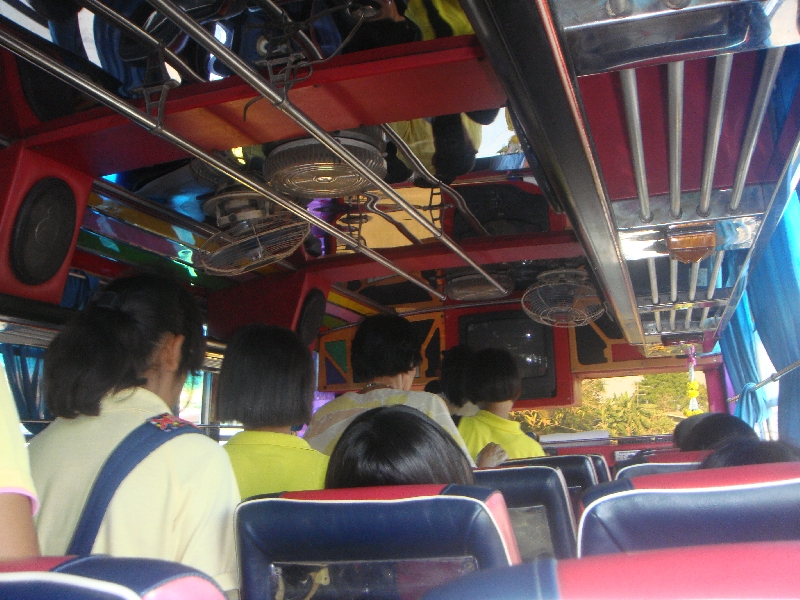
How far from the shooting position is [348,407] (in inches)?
112

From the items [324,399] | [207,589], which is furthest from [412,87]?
[324,399]

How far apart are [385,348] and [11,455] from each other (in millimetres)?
2385

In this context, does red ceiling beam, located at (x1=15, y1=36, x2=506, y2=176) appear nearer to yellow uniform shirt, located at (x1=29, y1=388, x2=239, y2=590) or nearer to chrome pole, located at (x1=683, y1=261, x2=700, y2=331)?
yellow uniform shirt, located at (x1=29, y1=388, x2=239, y2=590)

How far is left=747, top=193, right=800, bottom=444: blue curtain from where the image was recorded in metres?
3.59

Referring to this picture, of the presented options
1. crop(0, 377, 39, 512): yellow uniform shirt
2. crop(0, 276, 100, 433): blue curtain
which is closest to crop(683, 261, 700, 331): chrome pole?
crop(0, 377, 39, 512): yellow uniform shirt

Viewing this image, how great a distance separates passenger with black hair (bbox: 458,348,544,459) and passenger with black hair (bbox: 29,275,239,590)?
1996 mm

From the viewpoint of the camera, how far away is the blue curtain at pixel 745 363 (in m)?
5.30

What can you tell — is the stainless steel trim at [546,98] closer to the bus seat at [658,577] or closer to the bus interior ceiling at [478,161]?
the bus interior ceiling at [478,161]

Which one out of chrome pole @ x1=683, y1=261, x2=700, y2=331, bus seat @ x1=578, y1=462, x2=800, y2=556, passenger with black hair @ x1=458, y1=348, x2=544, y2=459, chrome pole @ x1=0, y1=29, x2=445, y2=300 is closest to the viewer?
bus seat @ x1=578, y1=462, x2=800, y2=556

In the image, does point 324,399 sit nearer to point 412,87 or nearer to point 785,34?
point 412,87

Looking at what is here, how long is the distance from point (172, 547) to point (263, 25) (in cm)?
164

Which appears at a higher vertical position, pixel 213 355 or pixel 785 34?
pixel 785 34

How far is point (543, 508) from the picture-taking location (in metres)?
1.74

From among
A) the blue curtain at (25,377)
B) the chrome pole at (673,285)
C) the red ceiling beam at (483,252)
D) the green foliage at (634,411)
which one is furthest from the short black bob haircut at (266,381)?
the green foliage at (634,411)
